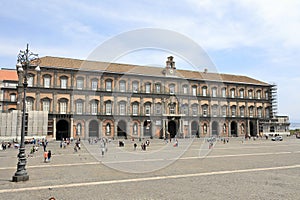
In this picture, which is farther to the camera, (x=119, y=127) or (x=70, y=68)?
(x=119, y=127)

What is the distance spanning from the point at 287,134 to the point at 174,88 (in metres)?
31.6

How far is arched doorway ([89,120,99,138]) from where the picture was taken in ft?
151

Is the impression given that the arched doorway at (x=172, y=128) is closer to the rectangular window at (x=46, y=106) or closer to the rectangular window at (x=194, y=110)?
the rectangular window at (x=194, y=110)

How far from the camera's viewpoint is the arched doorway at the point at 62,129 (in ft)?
148

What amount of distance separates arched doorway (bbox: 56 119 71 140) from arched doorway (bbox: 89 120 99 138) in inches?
151

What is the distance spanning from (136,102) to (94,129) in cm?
949

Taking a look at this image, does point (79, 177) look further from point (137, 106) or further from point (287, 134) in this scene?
point (287, 134)

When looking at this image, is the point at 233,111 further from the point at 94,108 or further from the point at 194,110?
the point at 94,108

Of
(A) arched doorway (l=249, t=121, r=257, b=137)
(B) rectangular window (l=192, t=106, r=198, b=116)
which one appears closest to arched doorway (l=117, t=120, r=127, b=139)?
(B) rectangular window (l=192, t=106, r=198, b=116)

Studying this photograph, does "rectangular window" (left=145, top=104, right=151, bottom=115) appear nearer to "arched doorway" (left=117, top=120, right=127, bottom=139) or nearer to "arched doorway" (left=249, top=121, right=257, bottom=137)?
"arched doorway" (left=117, top=120, right=127, bottom=139)

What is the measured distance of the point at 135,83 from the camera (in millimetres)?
49750

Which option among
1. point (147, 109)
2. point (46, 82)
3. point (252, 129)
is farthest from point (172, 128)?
point (46, 82)

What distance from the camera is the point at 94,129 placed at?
4678 cm

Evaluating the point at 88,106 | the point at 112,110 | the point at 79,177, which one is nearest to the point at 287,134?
the point at 112,110
